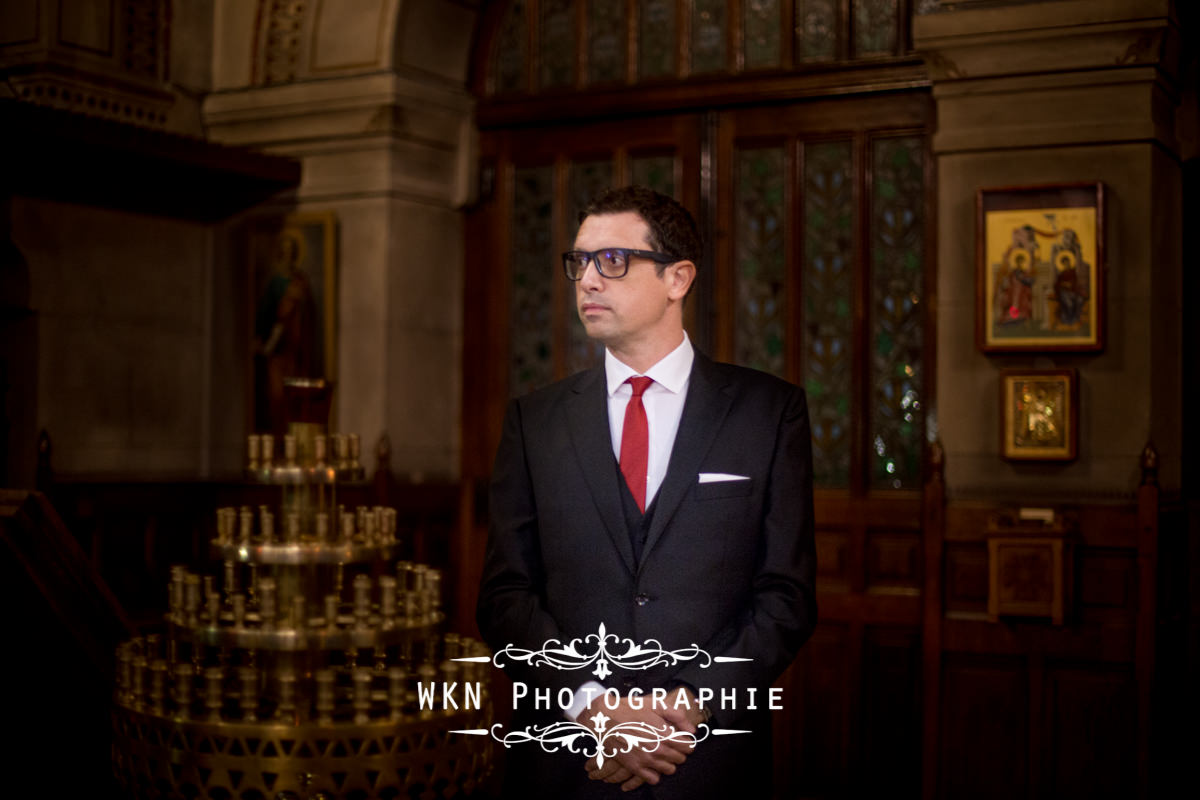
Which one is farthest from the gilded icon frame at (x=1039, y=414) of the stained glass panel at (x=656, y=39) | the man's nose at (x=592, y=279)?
the man's nose at (x=592, y=279)

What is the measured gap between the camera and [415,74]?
7.46 metres

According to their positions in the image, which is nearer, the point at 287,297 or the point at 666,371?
the point at 666,371

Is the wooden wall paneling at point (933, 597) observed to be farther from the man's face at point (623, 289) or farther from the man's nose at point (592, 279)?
the man's nose at point (592, 279)

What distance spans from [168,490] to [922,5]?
477 cm

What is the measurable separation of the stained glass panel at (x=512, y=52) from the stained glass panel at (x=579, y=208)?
64 cm

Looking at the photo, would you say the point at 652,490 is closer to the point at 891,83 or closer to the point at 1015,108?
the point at 1015,108

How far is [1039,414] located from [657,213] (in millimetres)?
3614

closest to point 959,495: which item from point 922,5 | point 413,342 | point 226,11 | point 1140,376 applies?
point 1140,376

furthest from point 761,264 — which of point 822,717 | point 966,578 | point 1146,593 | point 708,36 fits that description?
point 1146,593

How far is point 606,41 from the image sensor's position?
743 cm

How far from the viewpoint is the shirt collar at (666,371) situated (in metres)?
2.95

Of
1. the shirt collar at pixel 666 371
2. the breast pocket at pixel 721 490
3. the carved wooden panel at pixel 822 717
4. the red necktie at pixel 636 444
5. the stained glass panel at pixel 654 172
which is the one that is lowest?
the carved wooden panel at pixel 822 717

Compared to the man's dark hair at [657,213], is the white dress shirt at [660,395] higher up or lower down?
lower down

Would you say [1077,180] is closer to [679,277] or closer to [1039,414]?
[1039,414]
